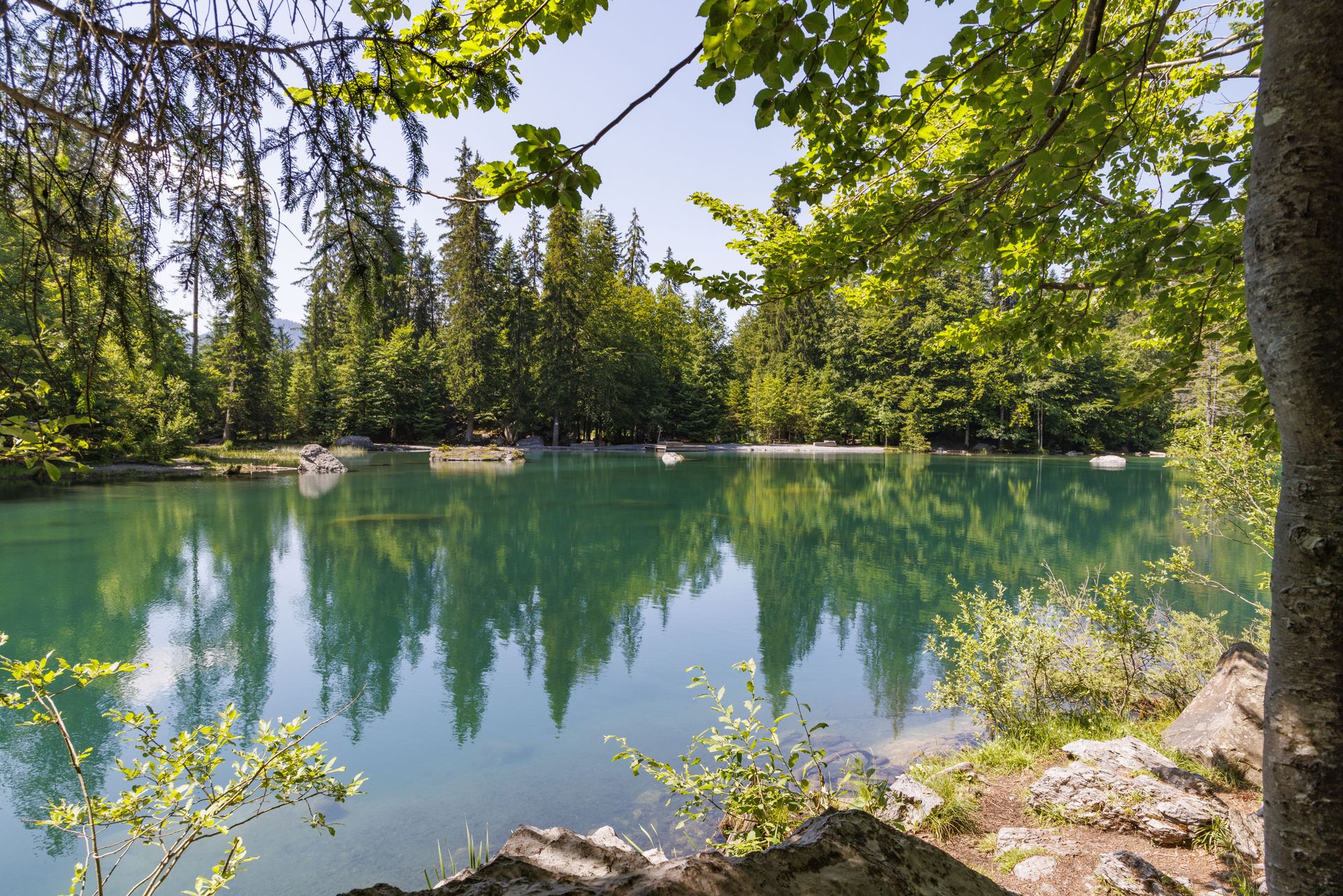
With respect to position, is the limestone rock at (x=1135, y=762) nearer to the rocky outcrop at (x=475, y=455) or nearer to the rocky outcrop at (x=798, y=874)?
the rocky outcrop at (x=798, y=874)

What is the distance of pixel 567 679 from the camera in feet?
24.8

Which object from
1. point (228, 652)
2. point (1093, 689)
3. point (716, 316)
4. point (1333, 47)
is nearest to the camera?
point (1333, 47)

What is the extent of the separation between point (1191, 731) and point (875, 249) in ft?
12.4

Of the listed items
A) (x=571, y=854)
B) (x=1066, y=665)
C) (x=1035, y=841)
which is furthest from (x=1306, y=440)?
(x=1066, y=665)

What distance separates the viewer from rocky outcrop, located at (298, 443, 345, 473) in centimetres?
2775

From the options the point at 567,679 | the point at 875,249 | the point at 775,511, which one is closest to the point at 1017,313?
the point at 875,249

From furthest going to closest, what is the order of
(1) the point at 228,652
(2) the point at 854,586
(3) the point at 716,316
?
(3) the point at 716,316 → (2) the point at 854,586 → (1) the point at 228,652

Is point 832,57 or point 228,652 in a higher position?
point 832,57

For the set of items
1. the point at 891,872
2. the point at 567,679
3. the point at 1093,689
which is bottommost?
the point at 567,679

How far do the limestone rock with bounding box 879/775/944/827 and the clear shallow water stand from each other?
4.73 ft

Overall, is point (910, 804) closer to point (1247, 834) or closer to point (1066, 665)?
point (1247, 834)

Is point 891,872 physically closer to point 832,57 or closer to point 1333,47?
point 1333,47

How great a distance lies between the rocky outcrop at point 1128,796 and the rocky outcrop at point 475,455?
31.7m

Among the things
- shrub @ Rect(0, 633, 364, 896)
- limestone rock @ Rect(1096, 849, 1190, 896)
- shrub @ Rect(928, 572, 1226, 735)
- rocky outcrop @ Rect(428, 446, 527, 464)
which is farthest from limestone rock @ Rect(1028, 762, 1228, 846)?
rocky outcrop @ Rect(428, 446, 527, 464)
